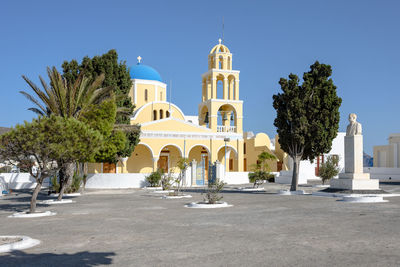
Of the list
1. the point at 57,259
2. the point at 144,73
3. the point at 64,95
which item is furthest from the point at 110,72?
the point at 57,259

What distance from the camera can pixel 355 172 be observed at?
2228 centimetres

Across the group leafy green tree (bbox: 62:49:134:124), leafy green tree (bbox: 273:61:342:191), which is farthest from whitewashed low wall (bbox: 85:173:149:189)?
leafy green tree (bbox: 273:61:342:191)

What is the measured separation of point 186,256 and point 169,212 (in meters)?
7.65

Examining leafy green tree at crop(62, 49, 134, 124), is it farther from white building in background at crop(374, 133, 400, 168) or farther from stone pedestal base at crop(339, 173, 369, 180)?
white building in background at crop(374, 133, 400, 168)

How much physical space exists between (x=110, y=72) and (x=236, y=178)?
15.7 m

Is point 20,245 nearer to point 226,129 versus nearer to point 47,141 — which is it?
point 47,141

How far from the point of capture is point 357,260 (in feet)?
23.6

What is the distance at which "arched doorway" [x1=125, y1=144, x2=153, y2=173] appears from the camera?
37.6 m

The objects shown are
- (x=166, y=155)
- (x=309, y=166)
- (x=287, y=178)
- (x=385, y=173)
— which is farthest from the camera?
(x=385, y=173)

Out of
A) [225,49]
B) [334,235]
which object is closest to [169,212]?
[334,235]

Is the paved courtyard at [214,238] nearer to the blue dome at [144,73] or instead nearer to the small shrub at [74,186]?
the small shrub at [74,186]

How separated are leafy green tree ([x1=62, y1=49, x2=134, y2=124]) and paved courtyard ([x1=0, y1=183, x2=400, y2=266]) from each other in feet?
41.7

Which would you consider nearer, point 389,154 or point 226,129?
point 226,129

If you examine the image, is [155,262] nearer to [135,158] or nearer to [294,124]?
[294,124]
